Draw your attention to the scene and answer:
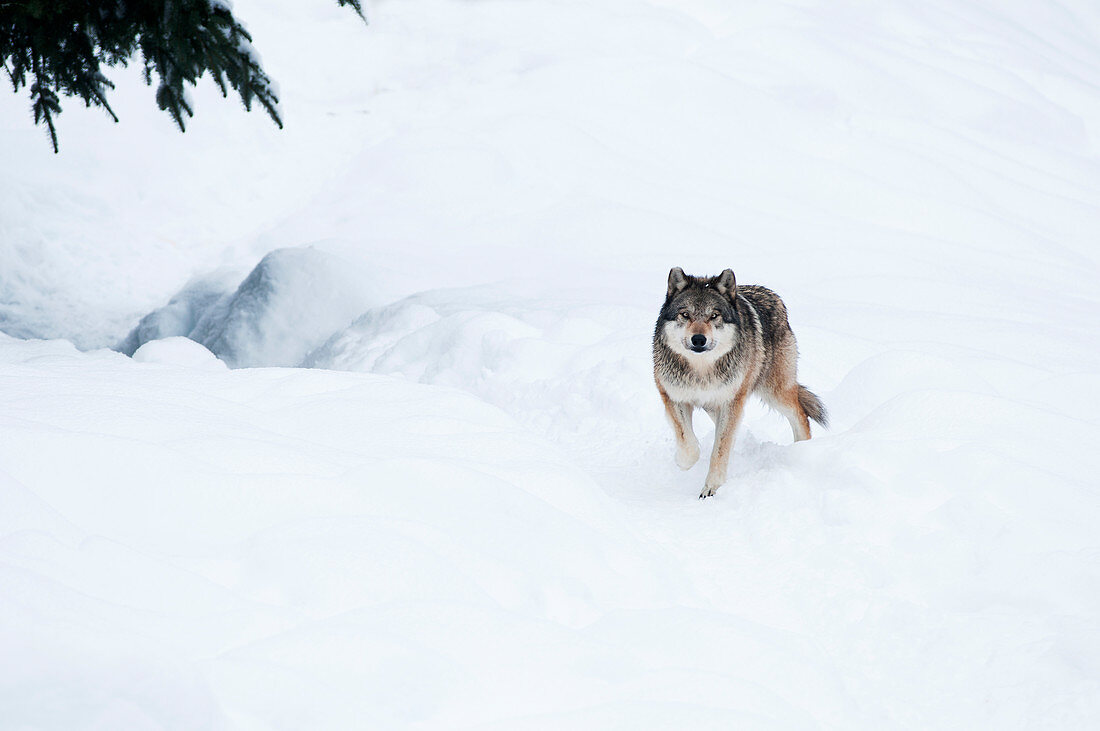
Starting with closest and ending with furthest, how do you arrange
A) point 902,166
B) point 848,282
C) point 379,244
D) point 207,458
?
point 207,458 → point 848,282 → point 379,244 → point 902,166

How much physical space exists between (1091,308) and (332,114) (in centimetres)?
1094

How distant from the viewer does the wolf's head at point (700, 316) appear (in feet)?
14.1

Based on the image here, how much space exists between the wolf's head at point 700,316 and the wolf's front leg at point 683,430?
33cm

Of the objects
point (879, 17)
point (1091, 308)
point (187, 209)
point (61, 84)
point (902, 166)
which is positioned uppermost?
point (879, 17)

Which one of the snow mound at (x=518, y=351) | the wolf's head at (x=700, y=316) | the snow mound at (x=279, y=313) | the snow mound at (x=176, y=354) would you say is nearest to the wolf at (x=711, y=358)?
the wolf's head at (x=700, y=316)

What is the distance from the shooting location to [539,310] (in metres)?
7.12

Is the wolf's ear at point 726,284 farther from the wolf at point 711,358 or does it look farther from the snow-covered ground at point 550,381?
the snow-covered ground at point 550,381

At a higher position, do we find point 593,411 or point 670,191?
point 670,191

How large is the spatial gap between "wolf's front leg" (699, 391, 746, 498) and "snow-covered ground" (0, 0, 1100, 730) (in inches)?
6.1

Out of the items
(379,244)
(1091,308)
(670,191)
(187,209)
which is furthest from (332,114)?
(1091,308)

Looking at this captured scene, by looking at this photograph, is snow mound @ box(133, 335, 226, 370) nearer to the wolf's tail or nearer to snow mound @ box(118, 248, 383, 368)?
snow mound @ box(118, 248, 383, 368)

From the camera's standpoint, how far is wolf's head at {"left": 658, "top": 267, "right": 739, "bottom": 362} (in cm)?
429

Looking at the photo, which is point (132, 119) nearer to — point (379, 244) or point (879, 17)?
point (379, 244)

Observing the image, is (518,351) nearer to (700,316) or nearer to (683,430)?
(683,430)
